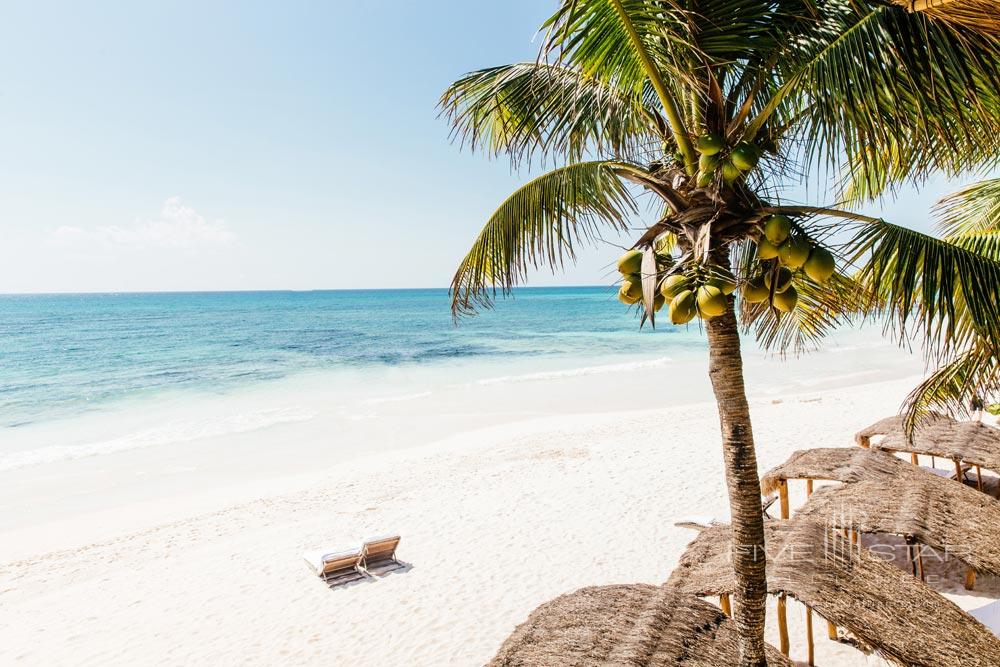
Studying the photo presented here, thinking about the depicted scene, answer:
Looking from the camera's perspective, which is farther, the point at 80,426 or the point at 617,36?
the point at 80,426

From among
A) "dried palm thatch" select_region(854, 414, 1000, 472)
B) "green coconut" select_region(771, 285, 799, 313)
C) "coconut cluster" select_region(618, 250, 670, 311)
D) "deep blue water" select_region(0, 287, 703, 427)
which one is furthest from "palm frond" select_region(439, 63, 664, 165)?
"deep blue water" select_region(0, 287, 703, 427)

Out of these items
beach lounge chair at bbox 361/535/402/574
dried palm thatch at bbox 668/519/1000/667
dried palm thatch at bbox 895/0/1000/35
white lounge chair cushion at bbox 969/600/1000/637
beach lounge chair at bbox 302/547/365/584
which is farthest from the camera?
beach lounge chair at bbox 361/535/402/574

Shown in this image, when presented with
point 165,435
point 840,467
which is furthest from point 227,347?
point 840,467

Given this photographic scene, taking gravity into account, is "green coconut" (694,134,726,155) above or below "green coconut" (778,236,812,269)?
above

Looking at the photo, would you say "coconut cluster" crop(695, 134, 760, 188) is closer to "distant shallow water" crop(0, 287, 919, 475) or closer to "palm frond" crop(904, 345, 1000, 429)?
"palm frond" crop(904, 345, 1000, 429)

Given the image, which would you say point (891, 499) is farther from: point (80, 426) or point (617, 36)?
point (80, 426)

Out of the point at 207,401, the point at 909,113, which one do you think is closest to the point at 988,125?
the point at 909,113

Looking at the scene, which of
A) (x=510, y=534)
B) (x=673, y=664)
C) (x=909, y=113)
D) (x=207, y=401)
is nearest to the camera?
(x=909, y=113)

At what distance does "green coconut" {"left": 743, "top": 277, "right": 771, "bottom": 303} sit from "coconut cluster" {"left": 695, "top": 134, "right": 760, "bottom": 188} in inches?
15.0

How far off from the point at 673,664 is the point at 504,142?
10.0 feet

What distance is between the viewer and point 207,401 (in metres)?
20.2

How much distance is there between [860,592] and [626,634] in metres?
1.68

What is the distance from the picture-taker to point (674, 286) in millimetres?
1909

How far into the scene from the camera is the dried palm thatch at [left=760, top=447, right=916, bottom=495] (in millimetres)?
5707
